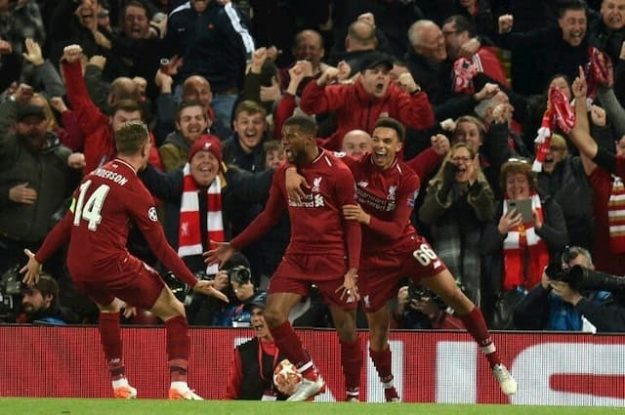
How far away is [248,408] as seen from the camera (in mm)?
10602

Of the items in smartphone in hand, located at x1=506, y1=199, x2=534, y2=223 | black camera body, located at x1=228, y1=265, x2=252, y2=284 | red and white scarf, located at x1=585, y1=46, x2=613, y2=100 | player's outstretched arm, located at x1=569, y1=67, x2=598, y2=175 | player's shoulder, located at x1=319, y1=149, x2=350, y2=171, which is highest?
red and white scarf, located at x1=585, y1=46, x2=613, y2=100

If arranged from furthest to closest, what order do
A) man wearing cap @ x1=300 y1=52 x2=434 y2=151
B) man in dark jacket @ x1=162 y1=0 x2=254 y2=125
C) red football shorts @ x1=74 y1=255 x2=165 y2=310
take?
man in dark jacket @ x1=162 y1=0 x2=254 y2=125
man wearing cap @ x1=300 y1=52 x2=434 y2=151
red football shorts @ x1=74 y1=255 x2=165 y2=310

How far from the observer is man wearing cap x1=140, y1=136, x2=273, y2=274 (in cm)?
1449

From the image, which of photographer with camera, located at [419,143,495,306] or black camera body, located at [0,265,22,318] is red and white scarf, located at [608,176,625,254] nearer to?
photographer with camera, located at [419,143,495,306]

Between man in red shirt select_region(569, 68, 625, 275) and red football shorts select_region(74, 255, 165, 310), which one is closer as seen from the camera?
red football shorts select_region(74, 255, 165, 310)

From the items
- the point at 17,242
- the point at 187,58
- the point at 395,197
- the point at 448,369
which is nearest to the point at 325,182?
the point at 395,197

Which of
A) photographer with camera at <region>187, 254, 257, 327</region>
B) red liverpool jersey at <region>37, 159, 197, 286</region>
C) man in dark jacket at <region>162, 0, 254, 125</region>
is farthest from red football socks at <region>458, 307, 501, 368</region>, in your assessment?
man in dark jacket at <region>162, 0, 254, 125</region>

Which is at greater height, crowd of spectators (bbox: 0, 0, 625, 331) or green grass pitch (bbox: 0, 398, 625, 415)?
crowd of spectators (bbox: 0, 0, 625, 331)

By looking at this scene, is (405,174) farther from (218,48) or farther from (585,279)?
(218,48)

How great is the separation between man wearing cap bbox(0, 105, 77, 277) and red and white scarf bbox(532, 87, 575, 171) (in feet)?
13.5

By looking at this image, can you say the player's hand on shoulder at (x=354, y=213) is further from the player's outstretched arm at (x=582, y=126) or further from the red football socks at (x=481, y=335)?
the player's outstretched arm at (x=582, y=126)

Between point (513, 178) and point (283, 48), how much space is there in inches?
167

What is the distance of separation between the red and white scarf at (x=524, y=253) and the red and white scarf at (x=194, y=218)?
2366 mm

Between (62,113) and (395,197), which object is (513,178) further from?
(62,113)
